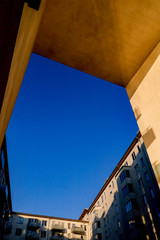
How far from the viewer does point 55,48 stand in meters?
6.77

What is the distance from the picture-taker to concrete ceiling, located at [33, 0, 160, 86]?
5.56 metres

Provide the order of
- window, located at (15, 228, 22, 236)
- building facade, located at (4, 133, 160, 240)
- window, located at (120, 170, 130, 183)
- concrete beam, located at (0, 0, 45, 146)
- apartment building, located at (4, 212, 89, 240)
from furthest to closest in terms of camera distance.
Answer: apartment building, located at (4, 212, 89, 240)
window, located at (15, 228, 22, 236)
window, located at (120, 170, 130, 183)
building facade, located at (4, 133, 160, 240)
concrete beam, located at (0, 0, 45, 146)

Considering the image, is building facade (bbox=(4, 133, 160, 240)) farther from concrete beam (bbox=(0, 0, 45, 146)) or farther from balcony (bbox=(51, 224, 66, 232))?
concrete beam (bbox=(0, 0, 45, 146))

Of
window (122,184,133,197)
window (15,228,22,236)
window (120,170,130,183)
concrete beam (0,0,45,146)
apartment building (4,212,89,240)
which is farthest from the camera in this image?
apartment building (4,212,89,240)

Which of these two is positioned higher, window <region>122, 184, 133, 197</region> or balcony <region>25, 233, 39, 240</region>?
window <region>122, 184, 133, 197</region>

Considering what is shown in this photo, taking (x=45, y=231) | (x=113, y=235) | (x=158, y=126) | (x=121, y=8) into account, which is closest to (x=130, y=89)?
(x=158, y=126)

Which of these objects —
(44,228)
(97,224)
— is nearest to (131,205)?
(97,224)

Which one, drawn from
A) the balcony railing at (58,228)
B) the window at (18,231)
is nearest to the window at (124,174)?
the balcony railing at (58,228)

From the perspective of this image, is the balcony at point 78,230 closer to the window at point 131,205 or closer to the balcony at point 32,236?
the balcony at point 32,236

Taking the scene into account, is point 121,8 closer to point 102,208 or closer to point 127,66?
point 127,66

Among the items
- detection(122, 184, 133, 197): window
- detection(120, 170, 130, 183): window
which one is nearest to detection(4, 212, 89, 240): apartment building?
detection(122, 184, 133, 197): window

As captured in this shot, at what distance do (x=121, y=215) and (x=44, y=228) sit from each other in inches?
858

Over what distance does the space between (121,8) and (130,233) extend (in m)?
28.7

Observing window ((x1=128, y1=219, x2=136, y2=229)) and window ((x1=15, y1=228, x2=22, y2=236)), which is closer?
window ((x1=128, y1=219, x2=136, y2=229))
